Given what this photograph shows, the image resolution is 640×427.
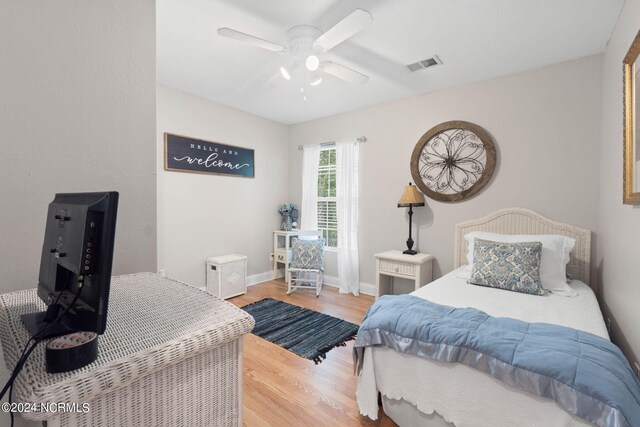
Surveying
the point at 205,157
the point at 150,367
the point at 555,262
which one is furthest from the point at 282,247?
the point at 150,367

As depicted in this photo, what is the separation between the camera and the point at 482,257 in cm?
240

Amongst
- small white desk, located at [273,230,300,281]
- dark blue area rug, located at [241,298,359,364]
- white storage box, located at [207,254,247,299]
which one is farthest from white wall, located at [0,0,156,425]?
small white desk, located at [273,230,300,281]

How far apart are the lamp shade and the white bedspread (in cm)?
135

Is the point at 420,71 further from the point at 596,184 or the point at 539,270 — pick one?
the point at 539,270

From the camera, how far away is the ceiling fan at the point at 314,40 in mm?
1725

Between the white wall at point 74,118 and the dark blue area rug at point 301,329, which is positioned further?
the dark blue area rug at point 301,329

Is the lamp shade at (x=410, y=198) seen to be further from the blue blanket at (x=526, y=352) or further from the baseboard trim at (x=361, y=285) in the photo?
the blue blanket at (x=526, y=352)

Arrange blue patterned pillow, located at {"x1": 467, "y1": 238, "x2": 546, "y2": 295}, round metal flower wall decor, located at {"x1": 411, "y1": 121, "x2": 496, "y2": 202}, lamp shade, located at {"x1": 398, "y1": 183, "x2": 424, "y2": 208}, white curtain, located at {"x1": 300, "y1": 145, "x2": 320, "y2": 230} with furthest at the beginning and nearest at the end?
white curtain, located at {"x1": 300, "y1": 145, "x2": 320, "y2": 230}
lamp shade, located at {"x1": 398, "y1": 183, "x2": 424, "y2": 208}
round metal flower wall decor, located at {"x1": 411, "y1": 121, "x2": 496, "y2": 202}
blue patterned pillow, located at {"x1": 467, "y1": 238, "x2": 546, "y2": 295}

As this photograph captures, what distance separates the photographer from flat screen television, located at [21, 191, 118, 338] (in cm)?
62

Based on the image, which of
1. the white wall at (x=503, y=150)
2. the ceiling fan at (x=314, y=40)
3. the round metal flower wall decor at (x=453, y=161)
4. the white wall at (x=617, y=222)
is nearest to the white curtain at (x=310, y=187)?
the white wall at (x=503, y=150)

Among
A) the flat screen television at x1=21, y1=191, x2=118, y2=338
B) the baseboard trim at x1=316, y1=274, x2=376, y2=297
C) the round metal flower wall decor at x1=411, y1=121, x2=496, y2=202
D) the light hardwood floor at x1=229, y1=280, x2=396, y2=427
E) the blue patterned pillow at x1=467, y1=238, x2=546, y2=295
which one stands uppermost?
the round metal flower wall decor at x1=411, y1=121, x2=496, y2=202

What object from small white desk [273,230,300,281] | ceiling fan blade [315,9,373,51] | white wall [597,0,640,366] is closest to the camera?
white wall [597,0,640,366]

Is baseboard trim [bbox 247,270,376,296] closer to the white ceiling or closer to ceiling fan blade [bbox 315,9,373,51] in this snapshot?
the white ceiling

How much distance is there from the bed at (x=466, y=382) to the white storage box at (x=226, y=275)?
7.71ft
